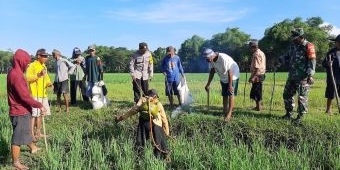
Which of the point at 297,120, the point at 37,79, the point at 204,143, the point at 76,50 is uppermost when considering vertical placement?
the point at 76,50

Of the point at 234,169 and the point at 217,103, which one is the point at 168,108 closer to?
the point at 217,103

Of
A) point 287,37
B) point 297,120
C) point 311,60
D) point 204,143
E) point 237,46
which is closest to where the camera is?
point 204,143

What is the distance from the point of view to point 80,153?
711cm

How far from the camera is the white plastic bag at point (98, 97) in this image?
11.1 metres

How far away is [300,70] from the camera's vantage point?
324 inches

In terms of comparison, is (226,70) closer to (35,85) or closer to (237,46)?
(35,85)

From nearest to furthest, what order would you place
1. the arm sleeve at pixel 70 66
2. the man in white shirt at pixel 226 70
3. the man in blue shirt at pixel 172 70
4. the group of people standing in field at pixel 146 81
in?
the group of people standing in field at pixel 146 81 < the man in white shirt at pixel 226 70 < the man in blue shirt at pixel 172 70 < the arm sleeve at pixel 70 66

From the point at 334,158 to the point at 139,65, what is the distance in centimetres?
574

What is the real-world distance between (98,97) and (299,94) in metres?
5.37

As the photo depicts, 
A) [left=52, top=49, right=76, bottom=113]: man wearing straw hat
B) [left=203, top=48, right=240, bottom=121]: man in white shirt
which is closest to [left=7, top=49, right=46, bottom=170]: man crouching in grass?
[left=203, top=48, right=240, bottom=121]: man in white shirt

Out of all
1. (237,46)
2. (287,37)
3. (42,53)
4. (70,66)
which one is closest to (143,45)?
(70,66)

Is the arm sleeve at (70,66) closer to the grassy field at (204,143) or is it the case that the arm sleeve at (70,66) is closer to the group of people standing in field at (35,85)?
the group of people standing in field at (35,85)

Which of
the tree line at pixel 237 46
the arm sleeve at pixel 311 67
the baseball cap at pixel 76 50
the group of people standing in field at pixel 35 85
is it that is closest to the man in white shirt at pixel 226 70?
the arm sleeve at pixel 311 67

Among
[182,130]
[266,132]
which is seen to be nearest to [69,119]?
[182,130]
